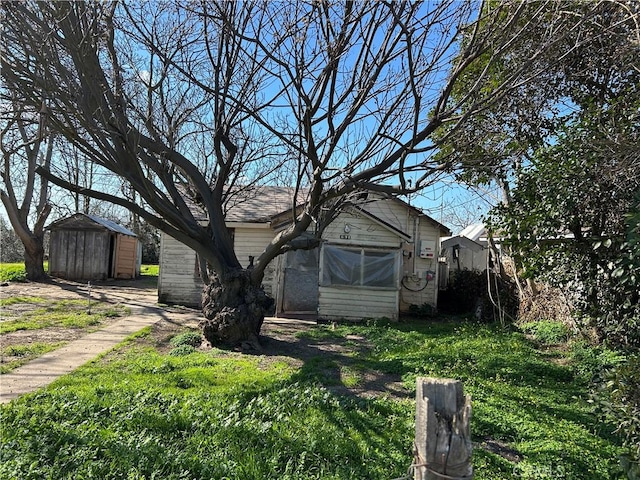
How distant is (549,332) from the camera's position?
8938mm

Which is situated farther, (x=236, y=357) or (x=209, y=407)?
(x=236, y=357)

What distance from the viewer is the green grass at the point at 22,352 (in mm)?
6062

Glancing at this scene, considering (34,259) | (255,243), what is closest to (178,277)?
(255,243)

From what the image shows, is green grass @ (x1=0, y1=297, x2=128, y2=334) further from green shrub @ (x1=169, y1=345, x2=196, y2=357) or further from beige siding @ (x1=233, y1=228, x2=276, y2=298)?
beige siding @ (x1=233, y1=228, x2=276, y2=298)

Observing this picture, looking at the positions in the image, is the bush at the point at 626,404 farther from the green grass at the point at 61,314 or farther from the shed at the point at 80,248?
the shed at the point at 80,248

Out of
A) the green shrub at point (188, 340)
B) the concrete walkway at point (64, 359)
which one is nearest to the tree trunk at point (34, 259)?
the concrete walkway at point (64, 359)

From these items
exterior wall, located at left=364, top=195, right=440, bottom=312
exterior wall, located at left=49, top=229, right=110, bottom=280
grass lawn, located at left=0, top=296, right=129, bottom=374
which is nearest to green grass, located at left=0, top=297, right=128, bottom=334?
grass lawn, located at left=0, top=296, right=129, bottom=374

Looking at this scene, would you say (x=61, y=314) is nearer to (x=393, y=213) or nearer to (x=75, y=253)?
(x=75, y=253)

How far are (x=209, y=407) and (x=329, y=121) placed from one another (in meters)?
4.04

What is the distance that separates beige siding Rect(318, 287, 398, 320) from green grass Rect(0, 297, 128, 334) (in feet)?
18.7

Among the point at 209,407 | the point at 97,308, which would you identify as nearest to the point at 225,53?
the point at 209,407

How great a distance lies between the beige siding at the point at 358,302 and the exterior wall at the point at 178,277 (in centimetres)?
419

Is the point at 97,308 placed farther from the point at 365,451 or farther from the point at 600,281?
the point at 600,281

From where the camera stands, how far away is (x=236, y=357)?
23.5ft
